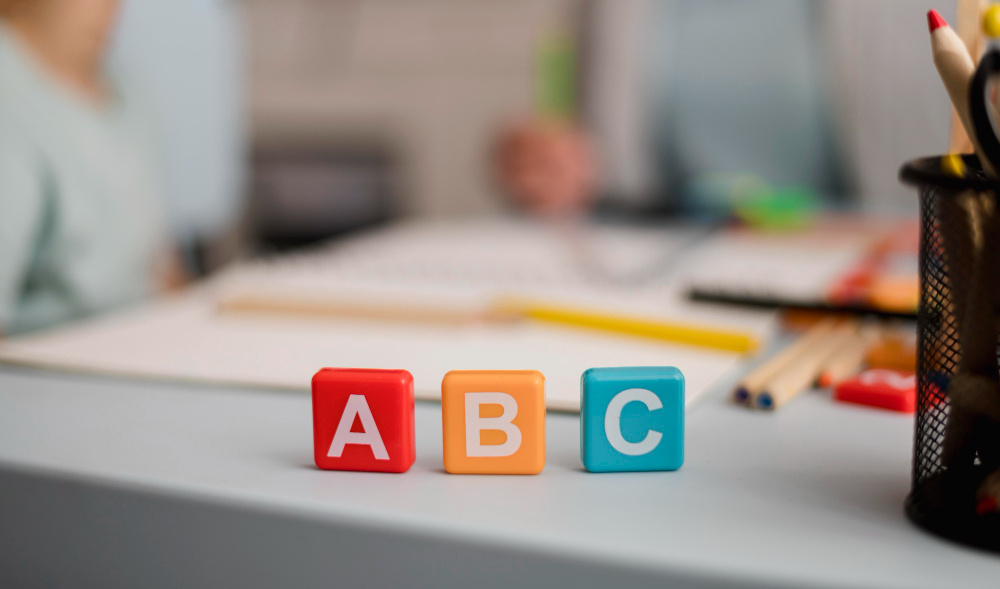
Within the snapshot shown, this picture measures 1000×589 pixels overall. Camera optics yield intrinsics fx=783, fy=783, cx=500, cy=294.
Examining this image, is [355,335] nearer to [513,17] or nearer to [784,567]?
[784,567]

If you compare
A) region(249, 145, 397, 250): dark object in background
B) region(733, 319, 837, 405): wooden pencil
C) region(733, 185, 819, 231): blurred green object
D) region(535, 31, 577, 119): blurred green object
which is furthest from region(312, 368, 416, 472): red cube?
region(249, 145, 397, 250): dark object in background

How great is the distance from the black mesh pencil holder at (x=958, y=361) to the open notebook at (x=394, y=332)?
0.13 meters

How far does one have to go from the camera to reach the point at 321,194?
2.34m

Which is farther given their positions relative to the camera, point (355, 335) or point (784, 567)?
point (355, 335)

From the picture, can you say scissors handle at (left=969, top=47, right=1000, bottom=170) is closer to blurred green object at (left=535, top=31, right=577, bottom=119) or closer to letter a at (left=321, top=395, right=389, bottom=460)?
letter a at (left=321, top=395, right=389, bottom=460)

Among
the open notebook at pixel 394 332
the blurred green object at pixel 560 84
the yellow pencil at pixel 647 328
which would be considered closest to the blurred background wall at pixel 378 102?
the blurred green object at pixel 560 84

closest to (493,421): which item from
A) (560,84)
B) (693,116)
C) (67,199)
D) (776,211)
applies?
(67,199)

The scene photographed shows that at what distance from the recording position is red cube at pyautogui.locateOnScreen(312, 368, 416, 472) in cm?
29

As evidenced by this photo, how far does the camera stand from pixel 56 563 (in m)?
0.30

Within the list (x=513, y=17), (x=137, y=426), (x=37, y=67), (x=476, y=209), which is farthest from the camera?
(x=476, y=209)

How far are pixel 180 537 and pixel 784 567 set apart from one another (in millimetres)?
206

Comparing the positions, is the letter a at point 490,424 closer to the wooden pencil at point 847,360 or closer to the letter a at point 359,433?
the letter a at point 359,433

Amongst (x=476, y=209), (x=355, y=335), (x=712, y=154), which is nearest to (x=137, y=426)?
(x=355, y=335)

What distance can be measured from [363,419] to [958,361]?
209mm
